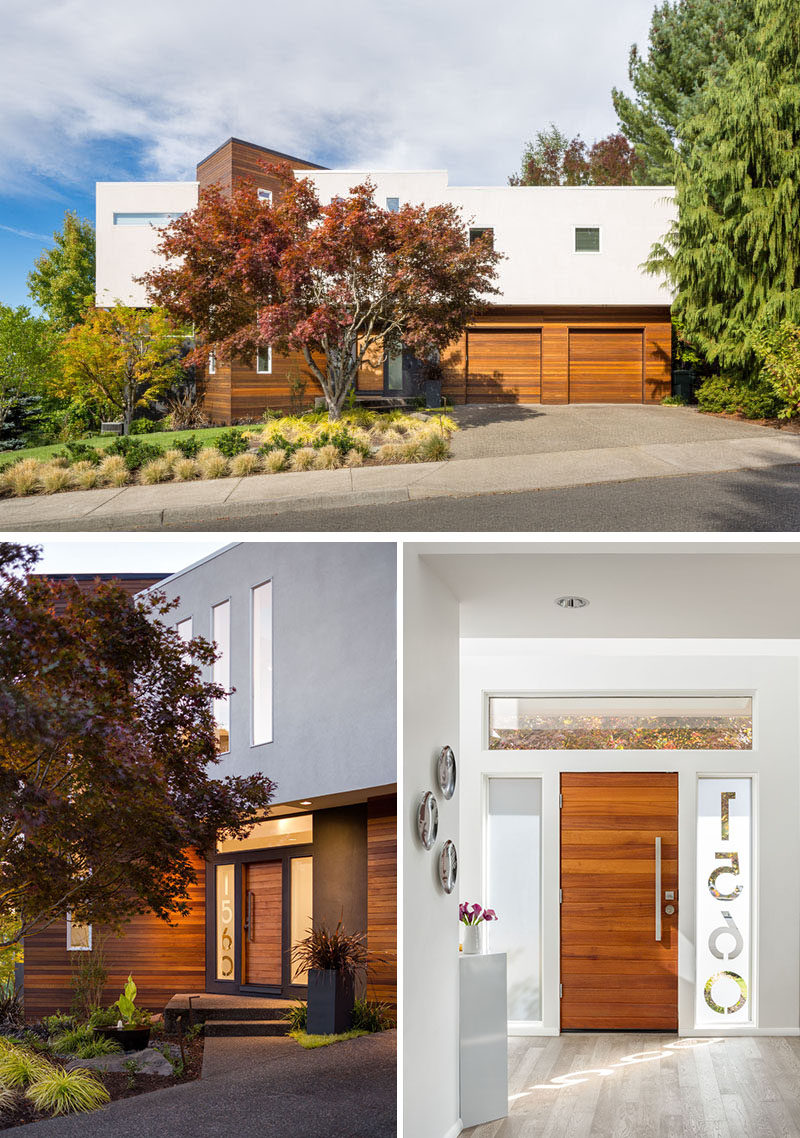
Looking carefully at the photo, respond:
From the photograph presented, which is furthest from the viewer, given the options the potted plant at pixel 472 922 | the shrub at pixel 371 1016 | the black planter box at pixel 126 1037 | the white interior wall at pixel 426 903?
the shrub at pixel 371 1016

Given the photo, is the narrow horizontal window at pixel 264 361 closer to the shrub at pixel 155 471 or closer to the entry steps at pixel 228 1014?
the shrub at pixel 155 471

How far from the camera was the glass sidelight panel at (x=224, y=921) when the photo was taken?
29.6 ft

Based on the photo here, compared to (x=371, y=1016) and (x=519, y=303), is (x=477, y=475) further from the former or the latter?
(x=371, y=1016)

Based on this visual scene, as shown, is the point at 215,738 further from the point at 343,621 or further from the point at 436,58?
the point at 436,58

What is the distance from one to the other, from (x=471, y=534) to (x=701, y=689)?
12.3 ft

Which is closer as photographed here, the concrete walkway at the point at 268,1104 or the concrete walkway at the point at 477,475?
the concrete walkway at the point at 477,475

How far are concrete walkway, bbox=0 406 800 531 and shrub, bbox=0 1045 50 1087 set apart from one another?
450 cm

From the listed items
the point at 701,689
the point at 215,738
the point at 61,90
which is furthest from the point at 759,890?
the point at 61,90

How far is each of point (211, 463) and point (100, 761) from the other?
3.31 metres

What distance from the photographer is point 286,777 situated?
8.36m

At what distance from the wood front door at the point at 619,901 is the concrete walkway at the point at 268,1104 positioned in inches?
59.7

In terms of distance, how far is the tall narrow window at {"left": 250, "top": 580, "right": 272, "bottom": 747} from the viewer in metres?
8.59

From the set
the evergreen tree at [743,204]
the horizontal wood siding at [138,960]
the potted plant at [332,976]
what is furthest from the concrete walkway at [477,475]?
the potted plant at [332,976]

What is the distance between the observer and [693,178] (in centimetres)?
502
